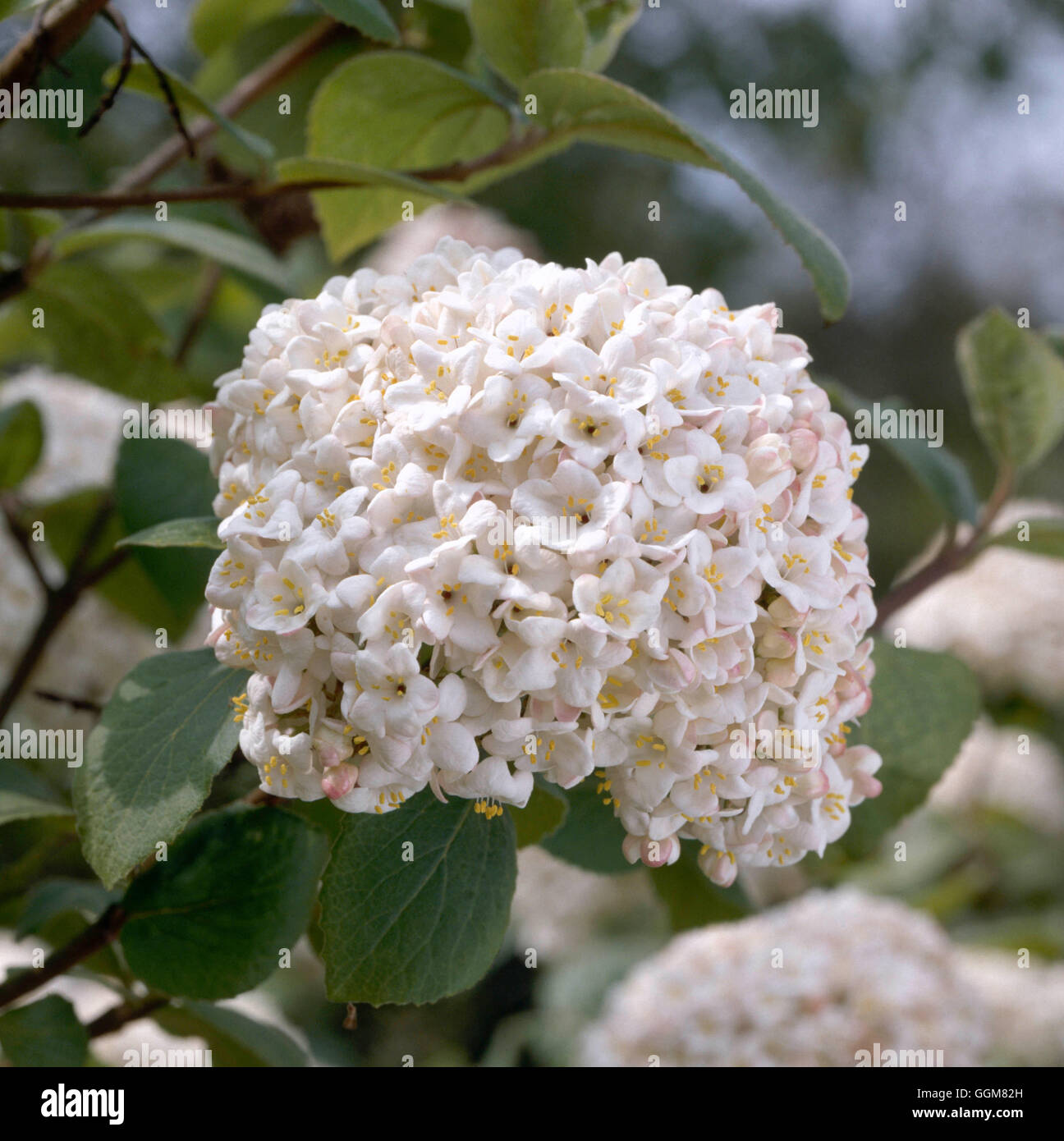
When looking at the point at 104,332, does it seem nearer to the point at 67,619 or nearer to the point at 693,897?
the point at 67,619

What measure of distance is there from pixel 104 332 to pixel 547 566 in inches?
25.7

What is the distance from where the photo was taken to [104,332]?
1.01m

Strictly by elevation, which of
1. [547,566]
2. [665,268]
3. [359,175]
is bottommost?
[665,268]

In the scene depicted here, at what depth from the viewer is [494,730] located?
20.6 inches

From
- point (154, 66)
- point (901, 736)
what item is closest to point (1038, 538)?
point (901, 736)

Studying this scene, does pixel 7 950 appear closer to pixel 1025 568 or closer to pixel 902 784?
pixel 902 784

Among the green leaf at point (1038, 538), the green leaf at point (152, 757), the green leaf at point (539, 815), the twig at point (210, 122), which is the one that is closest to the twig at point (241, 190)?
the twig at point (210, 122)

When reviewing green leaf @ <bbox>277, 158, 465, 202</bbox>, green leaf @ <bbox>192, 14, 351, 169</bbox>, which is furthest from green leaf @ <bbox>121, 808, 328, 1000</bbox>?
green leaf @ <bbox>192, 14, 351, 169</bbox>

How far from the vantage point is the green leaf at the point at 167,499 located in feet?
2.97

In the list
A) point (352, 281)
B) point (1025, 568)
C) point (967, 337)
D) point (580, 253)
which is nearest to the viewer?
point (352, 281)

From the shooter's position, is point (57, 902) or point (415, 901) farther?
point (57, 902)

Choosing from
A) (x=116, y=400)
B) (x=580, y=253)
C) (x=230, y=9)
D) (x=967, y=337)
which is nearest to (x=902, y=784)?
(x=967, y=337)

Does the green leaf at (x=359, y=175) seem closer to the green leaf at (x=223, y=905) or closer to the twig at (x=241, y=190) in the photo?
the twig at (x=241, y=190)
